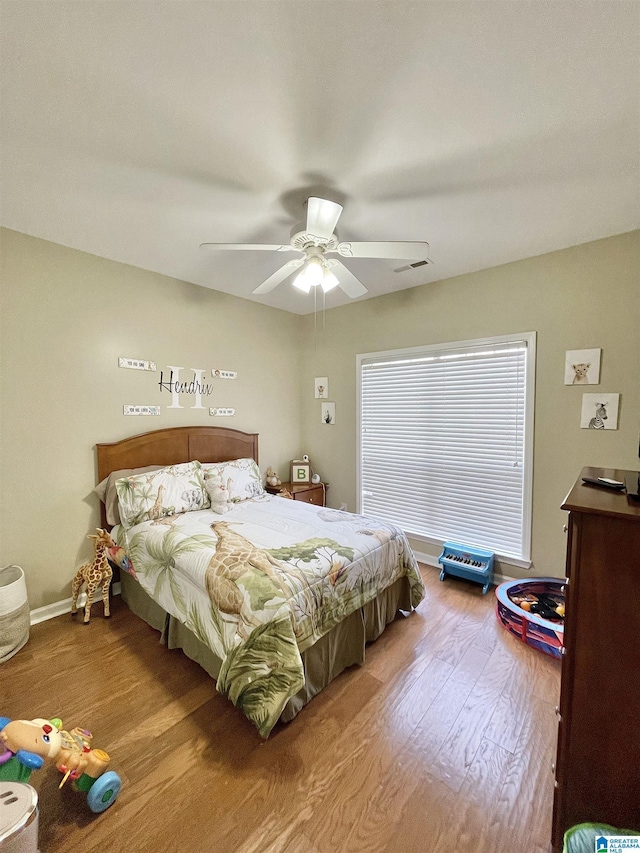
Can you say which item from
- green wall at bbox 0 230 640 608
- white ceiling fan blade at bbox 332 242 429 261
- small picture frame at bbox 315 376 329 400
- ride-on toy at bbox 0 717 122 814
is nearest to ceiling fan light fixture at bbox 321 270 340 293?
white ceiling fan blade at bbox 332 242 429 261

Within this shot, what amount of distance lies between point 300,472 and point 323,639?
2.28 m

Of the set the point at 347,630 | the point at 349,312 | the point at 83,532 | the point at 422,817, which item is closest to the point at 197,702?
the point at 347,630

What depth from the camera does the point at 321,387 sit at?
4.07 metres

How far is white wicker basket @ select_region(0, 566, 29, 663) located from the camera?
79.0 inches

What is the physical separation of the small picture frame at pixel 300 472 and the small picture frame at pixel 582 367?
2.62 metres

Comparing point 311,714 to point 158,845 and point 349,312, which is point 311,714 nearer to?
point 158,845

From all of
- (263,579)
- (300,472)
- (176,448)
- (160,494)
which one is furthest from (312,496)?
(263,579)

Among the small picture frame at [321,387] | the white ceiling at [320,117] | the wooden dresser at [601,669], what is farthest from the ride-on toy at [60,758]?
the small picture frame at [321,387]

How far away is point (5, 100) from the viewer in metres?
1.32

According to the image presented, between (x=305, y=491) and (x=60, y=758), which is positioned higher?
(x=305, y=491)

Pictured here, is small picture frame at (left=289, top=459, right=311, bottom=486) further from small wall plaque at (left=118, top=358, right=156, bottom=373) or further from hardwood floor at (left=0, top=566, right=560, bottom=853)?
hardwood floor at (left=0, top=566, right=560, bottom=853)

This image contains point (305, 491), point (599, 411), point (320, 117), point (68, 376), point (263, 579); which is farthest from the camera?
point (305, 491)

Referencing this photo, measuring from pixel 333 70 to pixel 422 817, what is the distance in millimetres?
2700

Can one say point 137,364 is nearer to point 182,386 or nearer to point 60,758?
point 182,386
